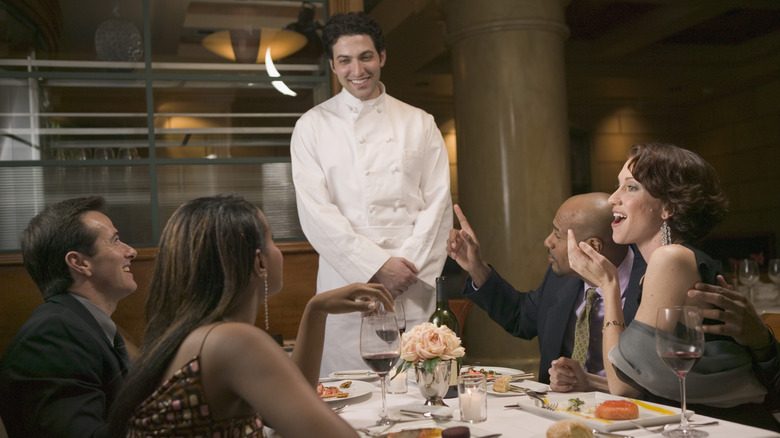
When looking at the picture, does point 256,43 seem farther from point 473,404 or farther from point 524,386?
point 473,404

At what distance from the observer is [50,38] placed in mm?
3641

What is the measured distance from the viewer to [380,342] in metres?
1.53

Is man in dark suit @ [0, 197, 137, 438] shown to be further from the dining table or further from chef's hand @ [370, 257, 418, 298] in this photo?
chef's hand @ [370, 257, 418, 298]

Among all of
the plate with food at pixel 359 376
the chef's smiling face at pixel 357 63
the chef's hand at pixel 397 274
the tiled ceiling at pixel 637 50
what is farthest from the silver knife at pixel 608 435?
the tiled ceiling at pixel 637 50

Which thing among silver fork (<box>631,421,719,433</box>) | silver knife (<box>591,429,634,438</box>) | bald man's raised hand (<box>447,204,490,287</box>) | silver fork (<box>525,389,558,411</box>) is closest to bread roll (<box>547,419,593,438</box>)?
silver knife (<box>591,429,634,438</box>)

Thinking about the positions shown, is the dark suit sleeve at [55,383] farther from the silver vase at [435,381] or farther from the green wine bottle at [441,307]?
the green wine bottle at [441,307]

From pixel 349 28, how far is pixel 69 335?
1778 millimetres

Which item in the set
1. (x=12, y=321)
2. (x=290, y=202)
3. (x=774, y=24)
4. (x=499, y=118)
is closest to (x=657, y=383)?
(x=290, y=202)

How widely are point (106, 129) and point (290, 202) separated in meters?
0.96

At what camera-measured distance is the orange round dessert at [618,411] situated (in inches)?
54.0

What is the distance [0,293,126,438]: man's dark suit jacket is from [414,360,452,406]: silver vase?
2.09ft

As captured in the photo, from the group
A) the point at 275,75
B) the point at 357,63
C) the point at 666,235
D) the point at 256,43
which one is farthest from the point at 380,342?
the point at 256,43

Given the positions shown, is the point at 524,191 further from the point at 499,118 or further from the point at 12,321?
the point at 12,321

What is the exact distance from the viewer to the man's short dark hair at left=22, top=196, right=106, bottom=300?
6.04 feet
